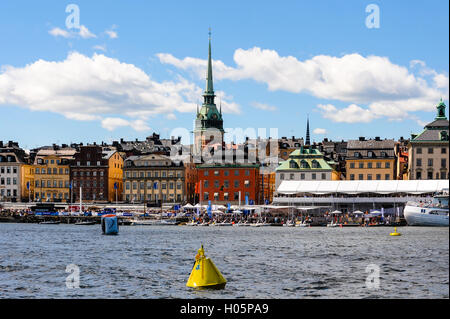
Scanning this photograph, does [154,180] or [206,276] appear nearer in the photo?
[206,276]

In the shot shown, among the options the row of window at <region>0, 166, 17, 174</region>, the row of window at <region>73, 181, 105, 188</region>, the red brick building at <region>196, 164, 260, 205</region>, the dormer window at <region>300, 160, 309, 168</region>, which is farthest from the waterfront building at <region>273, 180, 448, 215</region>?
the row of window at <region>0, 166, 17, 174</region>

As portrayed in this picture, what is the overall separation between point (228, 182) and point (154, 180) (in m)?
16.8

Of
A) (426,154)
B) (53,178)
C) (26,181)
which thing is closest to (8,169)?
(26,181)

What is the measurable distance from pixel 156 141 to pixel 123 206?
53.0 metres

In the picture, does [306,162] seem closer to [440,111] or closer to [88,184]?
[440,111]

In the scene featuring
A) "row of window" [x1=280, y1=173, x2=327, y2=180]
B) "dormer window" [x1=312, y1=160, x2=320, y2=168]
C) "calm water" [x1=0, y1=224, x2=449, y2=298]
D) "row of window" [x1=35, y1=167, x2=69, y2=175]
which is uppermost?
"dormer window" [x1=312, y1=160, x2=320, y2=168]

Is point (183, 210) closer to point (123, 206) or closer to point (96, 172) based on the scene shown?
point (123, 206)

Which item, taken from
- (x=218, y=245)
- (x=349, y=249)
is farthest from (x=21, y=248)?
(x=349, y=249)

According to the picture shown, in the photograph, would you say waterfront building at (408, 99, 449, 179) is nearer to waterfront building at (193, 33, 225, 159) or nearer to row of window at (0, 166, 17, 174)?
waterfront building at (193, 33, 225, 159)

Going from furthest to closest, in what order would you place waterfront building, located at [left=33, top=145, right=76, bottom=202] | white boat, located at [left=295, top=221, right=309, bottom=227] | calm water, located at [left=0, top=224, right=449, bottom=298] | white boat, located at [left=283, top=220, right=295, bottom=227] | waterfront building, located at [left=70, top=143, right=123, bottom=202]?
waterfront building, located at [left=33, top=145, right=76, bottom=202] → waterfront building, located at [left=70, top=143, right=123, bottom=202] → white boat, located at [left=283, top=220, right=295, bottom=227] → white boat, located at [left=295, top=221, right=309, bottom=227] → calm water, located at [left=0, top=224, right=449, bottom=298]

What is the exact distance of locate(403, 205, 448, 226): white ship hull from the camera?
90.2 m

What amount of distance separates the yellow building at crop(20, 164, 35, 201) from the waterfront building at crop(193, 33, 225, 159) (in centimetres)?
4365

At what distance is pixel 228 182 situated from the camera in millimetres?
137250

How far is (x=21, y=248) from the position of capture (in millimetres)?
59625
